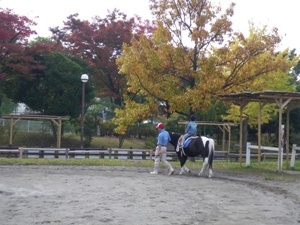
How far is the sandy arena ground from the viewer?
361 inches

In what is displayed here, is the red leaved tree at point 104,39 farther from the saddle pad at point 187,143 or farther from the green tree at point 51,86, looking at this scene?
the saddle pad at point 187,143

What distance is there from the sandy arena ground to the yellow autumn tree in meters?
6.92

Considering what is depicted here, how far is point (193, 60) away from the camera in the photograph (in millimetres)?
23594

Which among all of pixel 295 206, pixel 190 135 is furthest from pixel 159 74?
pixel 295 206

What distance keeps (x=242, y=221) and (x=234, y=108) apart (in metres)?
27.3

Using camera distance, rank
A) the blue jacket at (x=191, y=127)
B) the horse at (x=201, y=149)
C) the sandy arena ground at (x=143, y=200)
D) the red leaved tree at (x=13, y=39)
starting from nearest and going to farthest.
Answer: the sandy arena ground at (x=143, y=200), the horse at (x=201, y=149), the blue jacket at (x=191, y=127), the red leaved tree at (x=13, y=39)

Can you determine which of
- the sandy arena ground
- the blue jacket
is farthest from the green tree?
the sandy arena ground

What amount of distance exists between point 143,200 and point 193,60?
1323cm

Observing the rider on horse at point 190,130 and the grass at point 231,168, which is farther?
the rider on horse at point 190,130

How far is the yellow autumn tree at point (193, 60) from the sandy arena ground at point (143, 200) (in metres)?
6.92

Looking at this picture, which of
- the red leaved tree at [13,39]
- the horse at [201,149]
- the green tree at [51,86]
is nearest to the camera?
the horse at [201,149]

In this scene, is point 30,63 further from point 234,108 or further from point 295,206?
point 295,206

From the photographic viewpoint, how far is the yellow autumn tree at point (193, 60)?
22875 mm

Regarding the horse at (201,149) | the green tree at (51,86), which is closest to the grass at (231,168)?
the horse at (201,149)
